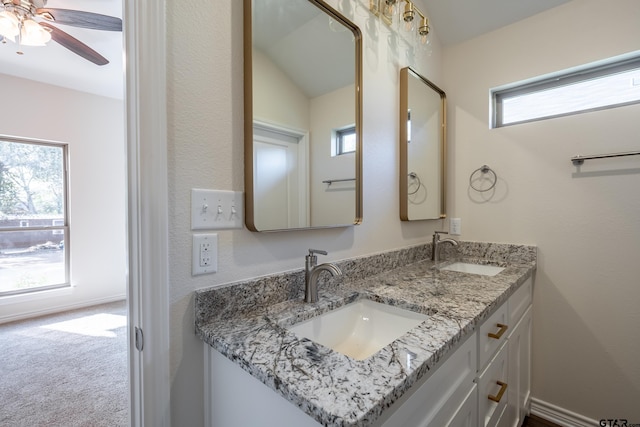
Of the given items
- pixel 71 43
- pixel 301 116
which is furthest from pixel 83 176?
pixel 301 116

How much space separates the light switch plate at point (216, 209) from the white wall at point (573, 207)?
5.61 ft

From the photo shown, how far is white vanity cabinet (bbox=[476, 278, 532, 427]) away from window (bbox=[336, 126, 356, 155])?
88 cm

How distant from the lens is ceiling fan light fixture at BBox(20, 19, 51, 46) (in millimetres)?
1811

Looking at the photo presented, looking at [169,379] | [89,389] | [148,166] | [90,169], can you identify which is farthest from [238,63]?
[90,169]

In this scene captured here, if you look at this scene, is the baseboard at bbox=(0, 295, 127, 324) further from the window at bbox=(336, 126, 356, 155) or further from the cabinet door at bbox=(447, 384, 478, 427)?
the cabinet door at bbox=(447, 384, 478, 427)

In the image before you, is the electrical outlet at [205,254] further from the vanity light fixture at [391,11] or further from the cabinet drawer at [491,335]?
the vanity light fixture at [391,11]

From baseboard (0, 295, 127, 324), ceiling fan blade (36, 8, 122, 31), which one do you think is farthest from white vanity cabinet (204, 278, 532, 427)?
baseboard (0, 295, 127, 324)

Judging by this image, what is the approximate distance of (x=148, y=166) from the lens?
74cm

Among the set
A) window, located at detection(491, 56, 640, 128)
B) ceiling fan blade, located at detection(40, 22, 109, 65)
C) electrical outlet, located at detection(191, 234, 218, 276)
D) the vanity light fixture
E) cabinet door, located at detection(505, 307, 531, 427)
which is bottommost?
cabinet door, located at detection(505, 307, 531, 427)

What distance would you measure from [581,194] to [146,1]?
2142 millimetres

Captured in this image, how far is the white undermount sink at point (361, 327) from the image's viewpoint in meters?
0.99

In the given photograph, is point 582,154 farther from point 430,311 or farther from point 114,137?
point 114,137

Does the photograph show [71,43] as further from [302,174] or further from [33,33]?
[302,174]

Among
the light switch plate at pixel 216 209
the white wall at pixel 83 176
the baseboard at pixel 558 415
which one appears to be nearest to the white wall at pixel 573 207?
the baseboard at pixel 558 415
